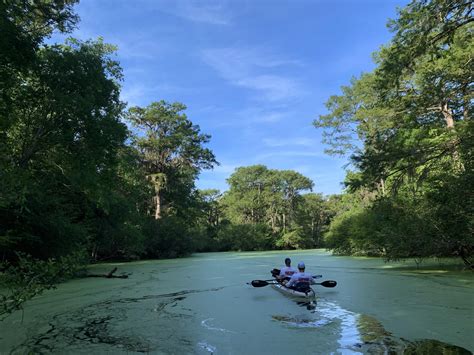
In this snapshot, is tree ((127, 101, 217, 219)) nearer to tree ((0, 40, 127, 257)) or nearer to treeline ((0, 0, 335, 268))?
treeline ((0, 0, 335, 268))

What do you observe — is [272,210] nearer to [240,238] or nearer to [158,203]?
[240,238]

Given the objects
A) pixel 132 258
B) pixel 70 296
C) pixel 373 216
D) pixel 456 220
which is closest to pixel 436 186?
pixel 456 220

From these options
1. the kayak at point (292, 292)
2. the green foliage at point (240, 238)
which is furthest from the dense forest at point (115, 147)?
the green foliage at point (240, 238)

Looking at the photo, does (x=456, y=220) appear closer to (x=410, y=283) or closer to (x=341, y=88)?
(x=410, y=283)

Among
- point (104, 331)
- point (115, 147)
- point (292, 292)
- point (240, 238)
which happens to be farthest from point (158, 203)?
point (104, 331)

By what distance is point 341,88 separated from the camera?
26.1 meters

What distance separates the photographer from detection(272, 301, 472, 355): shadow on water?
4.60 meters

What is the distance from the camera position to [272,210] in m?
55.1

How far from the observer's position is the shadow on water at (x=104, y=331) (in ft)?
16.8

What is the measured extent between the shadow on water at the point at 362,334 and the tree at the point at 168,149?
25.0 m

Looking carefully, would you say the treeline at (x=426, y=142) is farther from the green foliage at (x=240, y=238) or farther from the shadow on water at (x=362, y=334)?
the green foliage at (x=240, y=238)

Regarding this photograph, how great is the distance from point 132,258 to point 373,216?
17.1m

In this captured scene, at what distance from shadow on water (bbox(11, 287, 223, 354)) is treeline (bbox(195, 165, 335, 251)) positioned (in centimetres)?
4053

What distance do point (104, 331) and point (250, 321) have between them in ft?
7.72
